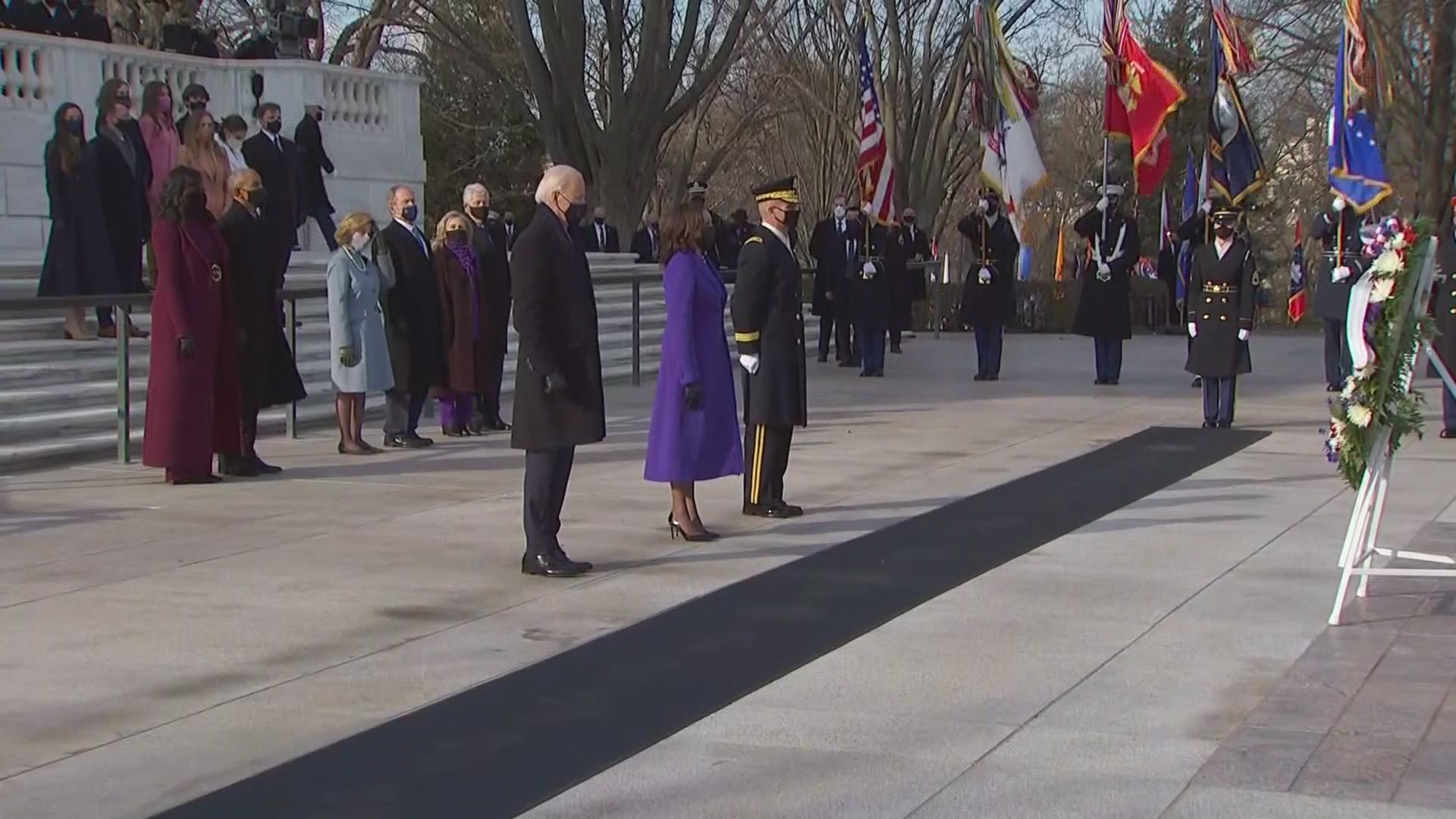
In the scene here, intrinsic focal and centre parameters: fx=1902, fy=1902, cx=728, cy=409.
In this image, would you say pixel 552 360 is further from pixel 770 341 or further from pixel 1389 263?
pixel 1389 263

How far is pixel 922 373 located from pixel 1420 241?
41.2 ft

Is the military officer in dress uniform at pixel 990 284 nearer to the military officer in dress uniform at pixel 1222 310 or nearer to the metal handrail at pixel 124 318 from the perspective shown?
the military officer in dress uniform at pixel 1222 310

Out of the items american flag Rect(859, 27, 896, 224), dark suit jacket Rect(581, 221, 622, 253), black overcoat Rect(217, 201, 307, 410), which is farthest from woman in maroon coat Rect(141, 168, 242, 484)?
dark suit jacket Rect(581, 221, 622, 253)

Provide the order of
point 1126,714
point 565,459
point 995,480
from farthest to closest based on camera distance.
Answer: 1. point 995,480
2. point 565,459
3. point 1126,714

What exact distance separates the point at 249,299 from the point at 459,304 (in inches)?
84.9

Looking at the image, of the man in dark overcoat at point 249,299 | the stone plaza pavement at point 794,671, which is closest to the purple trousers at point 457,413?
the stone plaza pavement at point 794,671

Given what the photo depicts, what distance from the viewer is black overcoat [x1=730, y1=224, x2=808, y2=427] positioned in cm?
984

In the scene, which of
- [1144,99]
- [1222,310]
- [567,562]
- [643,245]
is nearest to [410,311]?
[567,562]

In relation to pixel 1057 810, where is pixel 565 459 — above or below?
above

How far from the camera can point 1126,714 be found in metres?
6.15

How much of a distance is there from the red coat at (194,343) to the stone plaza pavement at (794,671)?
1.01 ft

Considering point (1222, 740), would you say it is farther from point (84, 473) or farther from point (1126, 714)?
point (84, 473)

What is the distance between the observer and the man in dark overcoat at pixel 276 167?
16.2 meters

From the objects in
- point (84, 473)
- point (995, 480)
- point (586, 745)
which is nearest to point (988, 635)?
point (586, 745)
